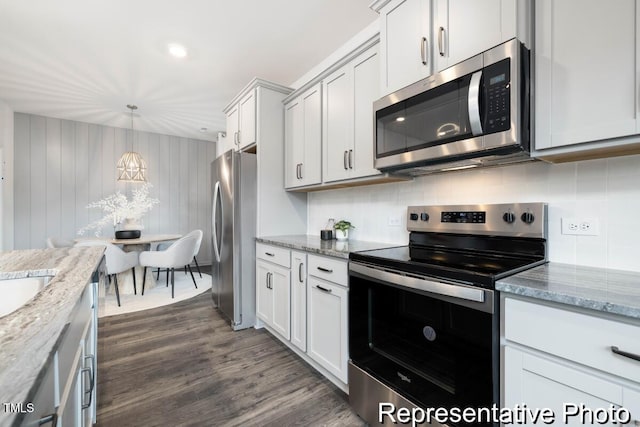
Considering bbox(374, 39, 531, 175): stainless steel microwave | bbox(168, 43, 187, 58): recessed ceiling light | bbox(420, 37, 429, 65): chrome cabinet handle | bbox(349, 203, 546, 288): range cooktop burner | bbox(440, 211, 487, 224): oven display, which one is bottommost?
bbox(349, 203, 546, 288): range cooktop burner

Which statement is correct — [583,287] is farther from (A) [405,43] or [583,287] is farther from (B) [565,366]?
(A) [405,43]

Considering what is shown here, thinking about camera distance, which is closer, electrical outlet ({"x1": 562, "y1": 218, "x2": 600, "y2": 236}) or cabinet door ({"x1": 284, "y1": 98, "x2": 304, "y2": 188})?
electrical outlet ({"x1": 562, "y1": 218, "x2": 600, "y2": 236})

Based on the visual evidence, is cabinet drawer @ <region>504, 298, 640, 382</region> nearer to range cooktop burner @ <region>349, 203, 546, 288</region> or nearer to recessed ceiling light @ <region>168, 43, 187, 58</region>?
range cooktop burner @ <region>349, 203, 546, 288</region>

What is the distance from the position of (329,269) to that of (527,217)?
1098 mm

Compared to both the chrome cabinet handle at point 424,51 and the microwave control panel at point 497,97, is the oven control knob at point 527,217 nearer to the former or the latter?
the microwave control panel at point 497,97

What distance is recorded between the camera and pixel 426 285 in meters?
1.23

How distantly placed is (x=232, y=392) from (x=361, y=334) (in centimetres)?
94

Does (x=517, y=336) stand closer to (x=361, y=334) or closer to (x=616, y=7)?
(x=361, y=334)

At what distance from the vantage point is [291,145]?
286 centimetres

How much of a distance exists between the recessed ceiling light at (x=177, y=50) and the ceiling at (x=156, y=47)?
1.9 inches

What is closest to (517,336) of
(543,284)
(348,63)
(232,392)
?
(543,284)

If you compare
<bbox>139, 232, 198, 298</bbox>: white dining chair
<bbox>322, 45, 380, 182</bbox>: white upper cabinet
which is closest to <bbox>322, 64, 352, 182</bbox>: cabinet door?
<bbox>322, 45, 380, 182</bbox>: white upper cabinet

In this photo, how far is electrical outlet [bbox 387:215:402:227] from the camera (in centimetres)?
212

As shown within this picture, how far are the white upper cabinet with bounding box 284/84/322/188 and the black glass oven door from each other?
1.23 metres
